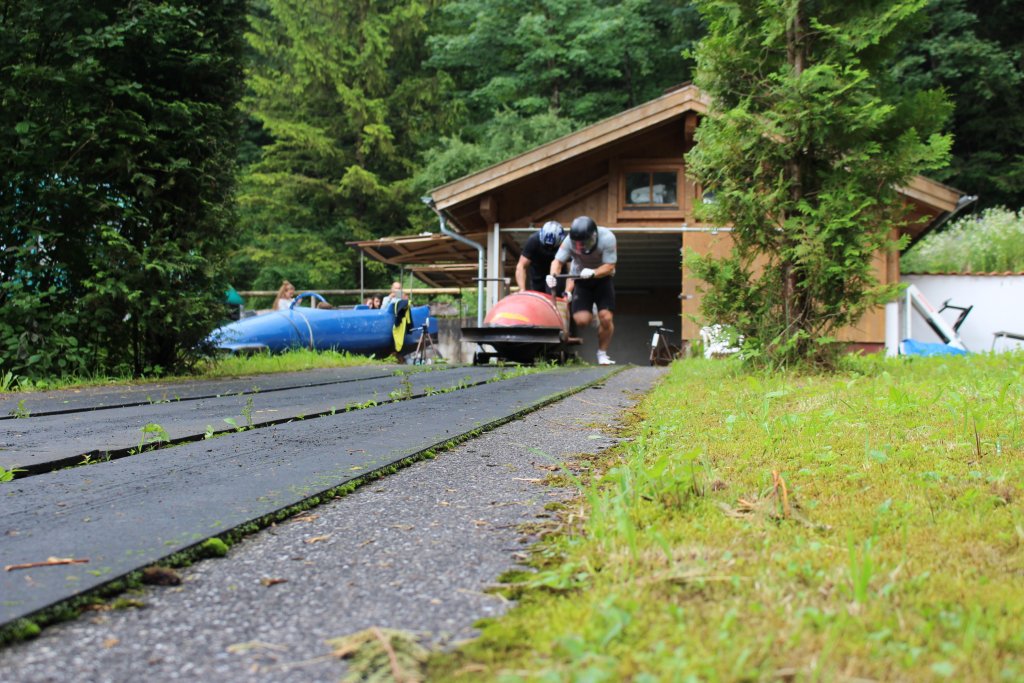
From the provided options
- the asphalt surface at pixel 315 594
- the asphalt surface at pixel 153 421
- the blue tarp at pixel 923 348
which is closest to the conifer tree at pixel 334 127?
the blue tarp at pixel 923 348

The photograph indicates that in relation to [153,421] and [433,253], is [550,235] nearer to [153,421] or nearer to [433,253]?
[153,421]

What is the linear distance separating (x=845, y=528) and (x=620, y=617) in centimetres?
81

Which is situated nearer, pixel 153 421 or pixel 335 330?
pixel 153 421

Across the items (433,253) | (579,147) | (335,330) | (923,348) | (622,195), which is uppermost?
(579,147)

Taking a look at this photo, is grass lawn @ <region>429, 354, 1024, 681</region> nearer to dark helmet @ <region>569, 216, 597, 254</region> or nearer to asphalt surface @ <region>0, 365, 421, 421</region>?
asphalt surface @ <region>0, 365, 421, 421</region>

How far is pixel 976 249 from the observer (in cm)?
1639

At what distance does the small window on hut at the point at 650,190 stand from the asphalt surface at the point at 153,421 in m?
9.95

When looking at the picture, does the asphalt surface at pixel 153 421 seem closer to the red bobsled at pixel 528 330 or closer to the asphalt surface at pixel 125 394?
the asphalt surface at pixel 125 394

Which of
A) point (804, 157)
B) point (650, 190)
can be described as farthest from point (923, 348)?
point (804, 157)

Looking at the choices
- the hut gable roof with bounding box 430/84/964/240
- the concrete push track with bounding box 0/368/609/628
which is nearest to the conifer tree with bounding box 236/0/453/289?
the hut gable roof with bounding box 430/84/964/240

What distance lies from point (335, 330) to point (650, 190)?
250 inches

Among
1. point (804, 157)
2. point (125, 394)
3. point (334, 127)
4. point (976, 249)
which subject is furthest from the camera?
point (334, 127)

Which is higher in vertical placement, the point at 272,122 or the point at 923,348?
the point at 272,122

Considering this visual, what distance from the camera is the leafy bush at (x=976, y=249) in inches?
612
